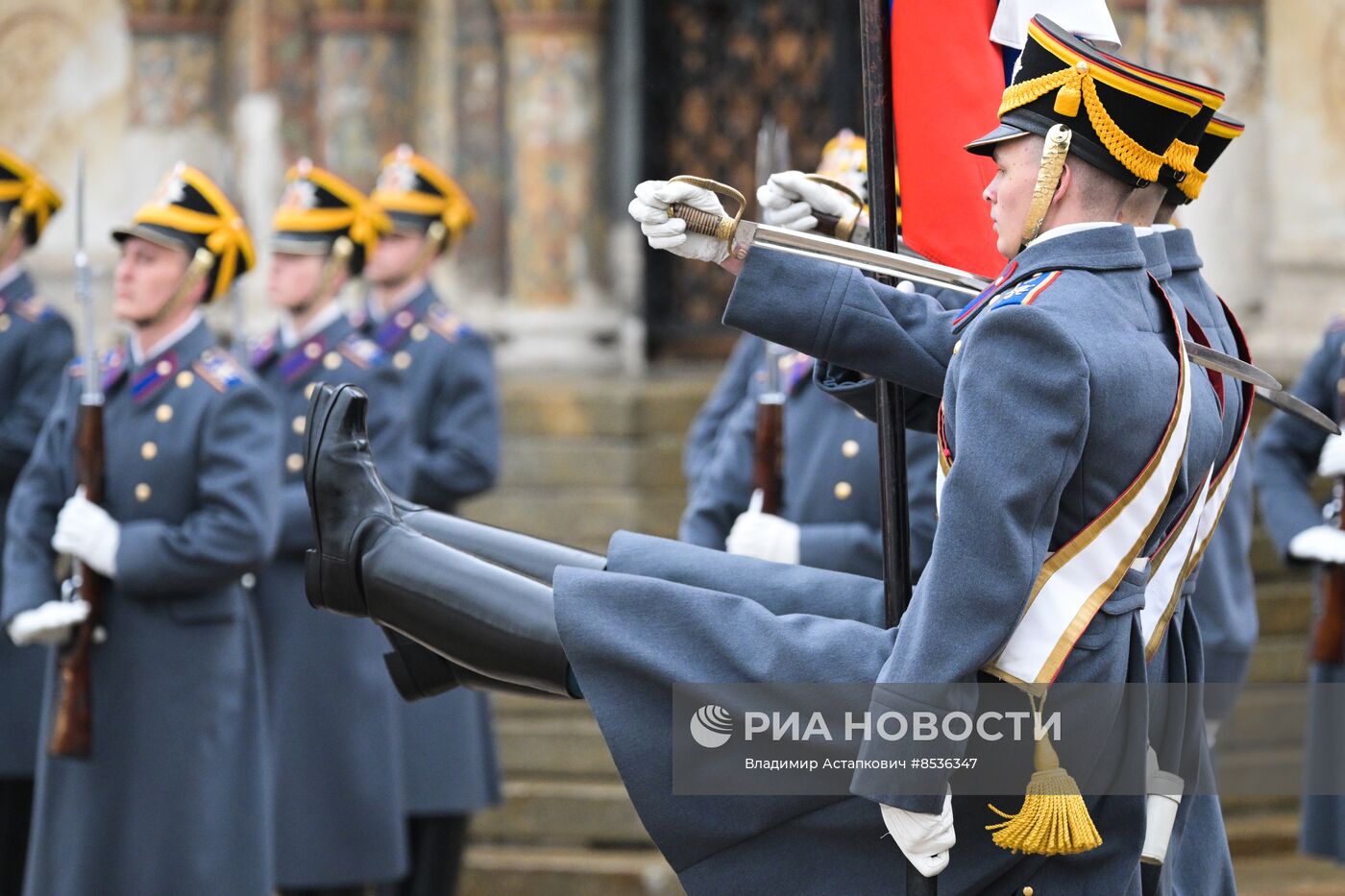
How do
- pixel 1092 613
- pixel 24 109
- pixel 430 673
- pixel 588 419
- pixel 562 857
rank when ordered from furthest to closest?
pixel 24 109 < pixel 588 419 < pixel 562 857 < pixel 430 673 < pixel 1092 613

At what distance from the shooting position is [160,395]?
4980mm

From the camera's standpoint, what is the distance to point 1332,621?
219 inches

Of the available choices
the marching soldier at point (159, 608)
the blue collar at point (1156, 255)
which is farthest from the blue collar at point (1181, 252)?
the marching soldier at point (159, 608)

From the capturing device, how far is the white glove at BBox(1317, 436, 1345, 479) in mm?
5500

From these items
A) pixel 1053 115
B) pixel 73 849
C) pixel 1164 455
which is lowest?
pixel 73 849

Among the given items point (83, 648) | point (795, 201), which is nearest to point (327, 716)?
point (83, 648)

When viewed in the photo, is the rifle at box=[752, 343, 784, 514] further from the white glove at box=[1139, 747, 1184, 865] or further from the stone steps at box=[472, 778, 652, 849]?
the stone steps at box=[472, 778, 652, 849]

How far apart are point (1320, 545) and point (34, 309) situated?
159 inches

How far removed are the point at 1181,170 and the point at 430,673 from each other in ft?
5.14

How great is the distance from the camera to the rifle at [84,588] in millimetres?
4703

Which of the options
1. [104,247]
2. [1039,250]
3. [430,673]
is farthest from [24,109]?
[1039,250]

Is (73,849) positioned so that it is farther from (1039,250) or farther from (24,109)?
(24,109)

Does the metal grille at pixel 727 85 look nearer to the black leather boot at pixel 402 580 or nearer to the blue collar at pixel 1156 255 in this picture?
the black leather boot at pixel 402 580

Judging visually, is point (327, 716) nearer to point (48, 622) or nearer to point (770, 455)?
point (48, 622)
